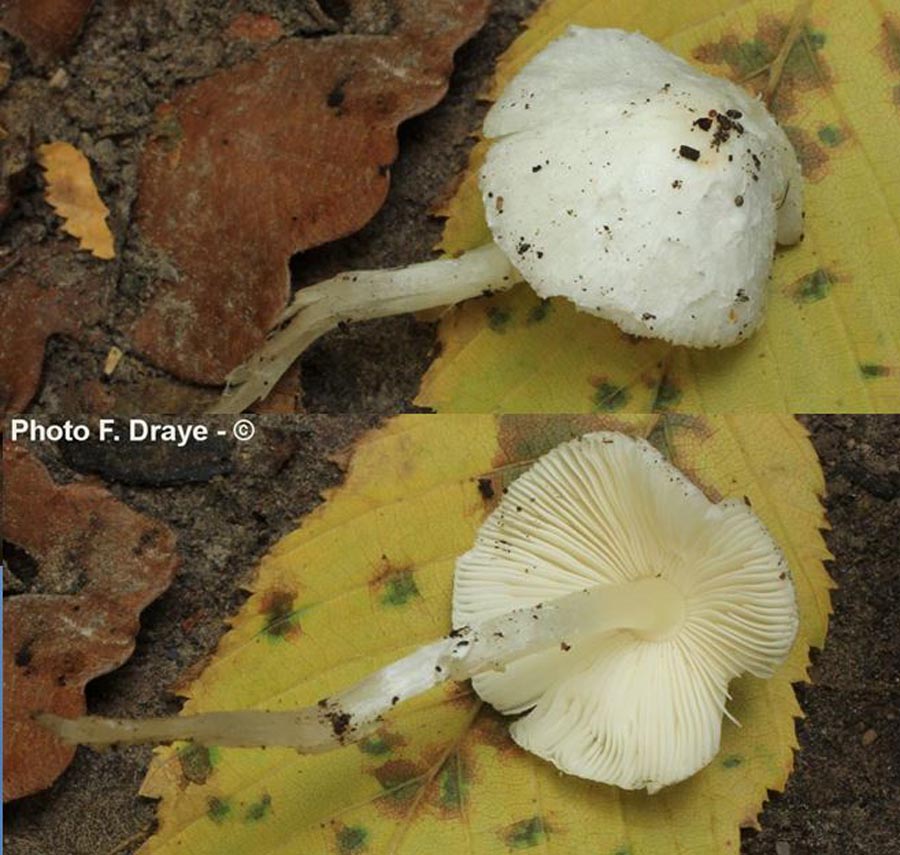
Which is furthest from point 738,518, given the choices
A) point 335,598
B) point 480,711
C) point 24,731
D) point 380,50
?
point 24,731

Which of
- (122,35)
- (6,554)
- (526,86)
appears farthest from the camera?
(122,35)

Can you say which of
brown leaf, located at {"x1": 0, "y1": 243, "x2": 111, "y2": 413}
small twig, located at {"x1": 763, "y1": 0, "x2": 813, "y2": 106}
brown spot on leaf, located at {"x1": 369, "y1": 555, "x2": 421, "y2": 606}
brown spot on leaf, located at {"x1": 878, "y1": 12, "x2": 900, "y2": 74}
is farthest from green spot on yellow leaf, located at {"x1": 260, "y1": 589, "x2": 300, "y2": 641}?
brown spot on leaf, located at {"x1": 878, "y1": 12, "x2": 900, "y2": 74}

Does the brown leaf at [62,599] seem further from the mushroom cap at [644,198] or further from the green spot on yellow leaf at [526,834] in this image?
the mushroom cap at [644,198]

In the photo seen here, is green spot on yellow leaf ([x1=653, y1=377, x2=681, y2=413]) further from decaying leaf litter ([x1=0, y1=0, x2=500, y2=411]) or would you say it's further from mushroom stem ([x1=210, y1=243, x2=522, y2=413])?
decaying leaf litter ([x1=0, y1=0, x2=500, y2=411])

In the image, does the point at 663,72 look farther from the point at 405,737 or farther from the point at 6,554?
the point at 6,554

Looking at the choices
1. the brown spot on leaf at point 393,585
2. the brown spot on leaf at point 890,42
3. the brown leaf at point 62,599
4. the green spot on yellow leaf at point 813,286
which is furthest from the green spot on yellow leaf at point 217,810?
the brown spot on leaf at point 890,42

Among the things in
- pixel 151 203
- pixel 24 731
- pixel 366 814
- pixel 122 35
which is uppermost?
pixel 122 35
